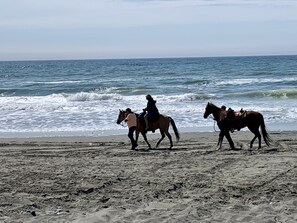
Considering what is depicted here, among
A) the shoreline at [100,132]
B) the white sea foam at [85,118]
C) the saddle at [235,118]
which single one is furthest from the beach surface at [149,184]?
the white sea foam at [85,118]

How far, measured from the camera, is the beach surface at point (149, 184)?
8.09 metres

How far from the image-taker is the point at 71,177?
1083 cm

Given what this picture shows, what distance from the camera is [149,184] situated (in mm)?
10078

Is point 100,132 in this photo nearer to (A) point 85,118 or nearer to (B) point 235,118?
(A) point 85,118

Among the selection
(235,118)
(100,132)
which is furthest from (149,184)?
(100,132)

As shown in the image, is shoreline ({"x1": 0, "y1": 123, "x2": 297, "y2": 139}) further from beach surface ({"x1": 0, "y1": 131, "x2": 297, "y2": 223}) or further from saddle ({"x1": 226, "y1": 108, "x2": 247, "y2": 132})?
saddle ({"x1": 226, "y1": 108, "x2": 247, "y2": 132})

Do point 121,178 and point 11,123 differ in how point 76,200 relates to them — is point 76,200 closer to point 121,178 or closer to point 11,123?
point 121,178

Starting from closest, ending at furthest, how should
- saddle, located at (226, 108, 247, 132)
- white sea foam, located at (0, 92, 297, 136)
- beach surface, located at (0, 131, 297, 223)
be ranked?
beach surface, located at (0, 131, 297, 223), saddle, located at (226, 108, 247, 132), white sea foam, located at (0, 92, 297, 136)

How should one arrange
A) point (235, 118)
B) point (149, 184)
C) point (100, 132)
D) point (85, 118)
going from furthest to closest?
point (85, 118), point (100, 132), point (235, 118), point (149, 184)

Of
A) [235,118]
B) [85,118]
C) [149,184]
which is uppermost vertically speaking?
[235,118]

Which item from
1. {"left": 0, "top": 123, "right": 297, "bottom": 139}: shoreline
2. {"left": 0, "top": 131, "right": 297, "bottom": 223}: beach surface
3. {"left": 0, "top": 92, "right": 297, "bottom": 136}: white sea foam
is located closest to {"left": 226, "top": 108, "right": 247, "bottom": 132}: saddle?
{"left": 0, "top": 131, "right": 297, "bottom": 223}: beach surface

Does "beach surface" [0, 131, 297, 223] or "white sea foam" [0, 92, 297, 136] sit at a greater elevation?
"beach surface" [0, 131, 297, 223]

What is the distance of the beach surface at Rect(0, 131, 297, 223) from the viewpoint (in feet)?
26.6

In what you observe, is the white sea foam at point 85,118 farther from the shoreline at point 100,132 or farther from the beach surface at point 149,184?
the beach surface at point 149,184
